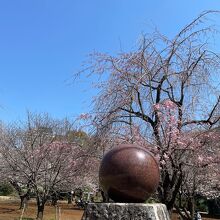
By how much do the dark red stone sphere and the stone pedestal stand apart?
0.23 m

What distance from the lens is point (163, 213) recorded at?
6625mm

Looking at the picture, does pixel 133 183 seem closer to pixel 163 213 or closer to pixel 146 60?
pixel 163 213

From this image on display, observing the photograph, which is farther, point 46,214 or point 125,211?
point 46,214

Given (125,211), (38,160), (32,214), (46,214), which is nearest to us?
(125,211)

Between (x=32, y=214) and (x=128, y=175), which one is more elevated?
(x=32, y=214)

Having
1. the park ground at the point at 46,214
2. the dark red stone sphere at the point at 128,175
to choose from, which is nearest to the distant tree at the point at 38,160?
the park ground at the point at 46,214

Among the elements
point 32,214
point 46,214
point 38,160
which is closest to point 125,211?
point 38,160

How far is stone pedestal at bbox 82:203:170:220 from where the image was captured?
6262 millimetres

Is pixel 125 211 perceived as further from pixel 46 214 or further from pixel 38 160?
pixel 46 214

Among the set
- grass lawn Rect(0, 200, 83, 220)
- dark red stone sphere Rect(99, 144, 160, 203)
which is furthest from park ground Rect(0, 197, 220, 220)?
dark red stone sphere Rect(99, 144, 160, 203)

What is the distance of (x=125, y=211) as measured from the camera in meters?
6.31

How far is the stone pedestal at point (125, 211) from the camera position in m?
6.26

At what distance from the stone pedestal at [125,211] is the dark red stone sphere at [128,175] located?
0.76ft

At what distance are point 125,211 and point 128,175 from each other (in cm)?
55
